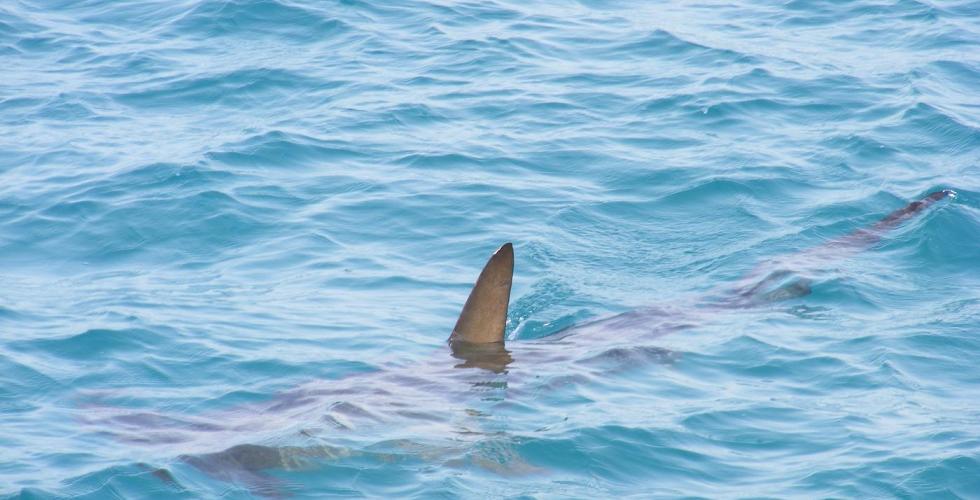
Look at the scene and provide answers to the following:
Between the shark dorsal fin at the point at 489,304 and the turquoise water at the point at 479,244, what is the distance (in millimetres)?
296

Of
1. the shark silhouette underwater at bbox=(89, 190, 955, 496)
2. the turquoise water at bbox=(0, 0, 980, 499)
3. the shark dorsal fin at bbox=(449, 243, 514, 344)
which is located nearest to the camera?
the shark silhouette underwater at bbox=(89, 190, 955, 496)

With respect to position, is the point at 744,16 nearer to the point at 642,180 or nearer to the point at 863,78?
the point at 863,78

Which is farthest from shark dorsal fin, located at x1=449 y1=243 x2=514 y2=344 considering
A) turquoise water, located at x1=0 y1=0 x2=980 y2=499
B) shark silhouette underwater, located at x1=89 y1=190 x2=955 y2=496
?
turquoise water, located at x1=0 y1=0 x2=980 y2=499

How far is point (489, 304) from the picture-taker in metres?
8.70

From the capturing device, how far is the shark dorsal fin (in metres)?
8.46

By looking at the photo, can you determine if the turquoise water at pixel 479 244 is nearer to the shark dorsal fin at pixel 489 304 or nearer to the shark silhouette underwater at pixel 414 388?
the shark silhouette underwater at pixel 414 388

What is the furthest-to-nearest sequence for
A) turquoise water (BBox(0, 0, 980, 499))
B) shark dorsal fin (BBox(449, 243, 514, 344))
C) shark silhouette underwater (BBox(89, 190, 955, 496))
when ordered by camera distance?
shark dorsal fin (BBox(449, 243, 514, 344))
turquoise water (BBox(0, 0, 980, 499))
shark silhouette underwater (BBox(89, 190, 955, 496))

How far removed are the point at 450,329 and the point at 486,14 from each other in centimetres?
973

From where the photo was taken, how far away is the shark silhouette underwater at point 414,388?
7348 millimetres

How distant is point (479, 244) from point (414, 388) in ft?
10.1

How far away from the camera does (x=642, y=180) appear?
41.2 ft

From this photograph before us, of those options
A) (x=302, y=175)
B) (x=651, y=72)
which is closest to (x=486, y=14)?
(x=651, y=72)

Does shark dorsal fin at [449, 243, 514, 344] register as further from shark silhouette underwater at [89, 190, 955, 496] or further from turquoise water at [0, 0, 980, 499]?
turquoise water at [0, 0, 980, 499]

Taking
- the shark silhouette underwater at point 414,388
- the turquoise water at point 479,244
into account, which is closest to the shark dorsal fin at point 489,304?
the shark silhouette underwater at point 414,388
